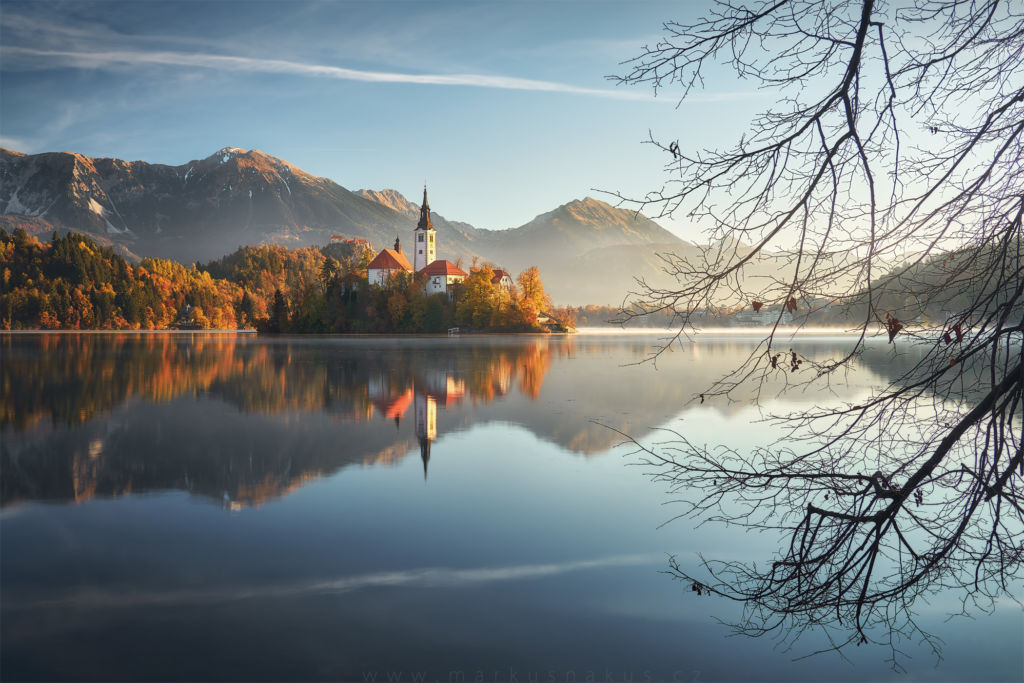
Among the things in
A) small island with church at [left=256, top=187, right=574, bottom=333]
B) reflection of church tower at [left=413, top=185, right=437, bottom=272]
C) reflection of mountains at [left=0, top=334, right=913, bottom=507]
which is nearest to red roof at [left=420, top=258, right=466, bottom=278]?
reflection of church tower at [left=413, top=185, right=437, bottom=272]

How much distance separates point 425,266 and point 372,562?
110203 mm

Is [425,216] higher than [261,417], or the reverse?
[425,216]

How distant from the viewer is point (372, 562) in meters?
5.50

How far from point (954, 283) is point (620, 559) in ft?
11.6

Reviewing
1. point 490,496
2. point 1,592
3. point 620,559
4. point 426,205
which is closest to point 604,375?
point 490,496

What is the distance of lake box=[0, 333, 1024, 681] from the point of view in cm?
400

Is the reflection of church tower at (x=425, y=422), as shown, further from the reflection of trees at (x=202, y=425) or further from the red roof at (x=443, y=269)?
the red roof at (x=443, y=269)

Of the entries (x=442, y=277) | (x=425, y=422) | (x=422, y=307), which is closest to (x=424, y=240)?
(x=442, y=277)

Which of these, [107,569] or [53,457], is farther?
[53,457]

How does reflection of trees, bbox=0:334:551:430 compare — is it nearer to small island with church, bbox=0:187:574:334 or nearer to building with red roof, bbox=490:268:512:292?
small island with church, bbox=0:187:574:334

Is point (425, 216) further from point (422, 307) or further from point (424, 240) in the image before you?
point (422, 307)

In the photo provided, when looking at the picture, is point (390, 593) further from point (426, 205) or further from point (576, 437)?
point (426, 205)

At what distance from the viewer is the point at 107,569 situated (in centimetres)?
536

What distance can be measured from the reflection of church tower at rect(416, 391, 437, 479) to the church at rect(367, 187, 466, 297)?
75.6 metres
